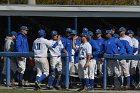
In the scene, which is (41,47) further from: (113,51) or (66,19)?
(66,19)

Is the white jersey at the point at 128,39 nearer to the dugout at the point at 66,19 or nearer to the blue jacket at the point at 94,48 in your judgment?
the blue jacket at the point at 94,48

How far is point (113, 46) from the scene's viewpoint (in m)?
17.6

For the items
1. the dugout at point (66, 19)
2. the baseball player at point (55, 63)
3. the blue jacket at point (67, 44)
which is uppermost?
the dugout at point (66, 19)

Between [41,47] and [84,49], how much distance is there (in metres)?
1.38

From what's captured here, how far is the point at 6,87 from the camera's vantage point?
17859 mm

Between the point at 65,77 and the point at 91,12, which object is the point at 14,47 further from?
the point at 91,12

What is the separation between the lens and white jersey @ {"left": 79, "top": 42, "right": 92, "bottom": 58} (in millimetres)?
17125

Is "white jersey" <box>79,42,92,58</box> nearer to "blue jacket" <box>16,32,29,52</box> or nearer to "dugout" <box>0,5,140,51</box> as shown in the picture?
"blue jacket" <box>16,32,29,52</box>

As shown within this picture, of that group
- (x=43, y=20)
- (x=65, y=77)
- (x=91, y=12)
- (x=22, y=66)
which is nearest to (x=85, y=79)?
(x=65, y=77)

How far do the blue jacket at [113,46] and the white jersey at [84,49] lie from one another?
2.49 ft

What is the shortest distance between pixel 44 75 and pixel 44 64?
13.8 inches

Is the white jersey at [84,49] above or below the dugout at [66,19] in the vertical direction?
below

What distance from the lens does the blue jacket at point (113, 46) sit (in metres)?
17.6

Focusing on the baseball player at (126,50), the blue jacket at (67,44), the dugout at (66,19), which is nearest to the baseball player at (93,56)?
the blue jacket at (67,44)
